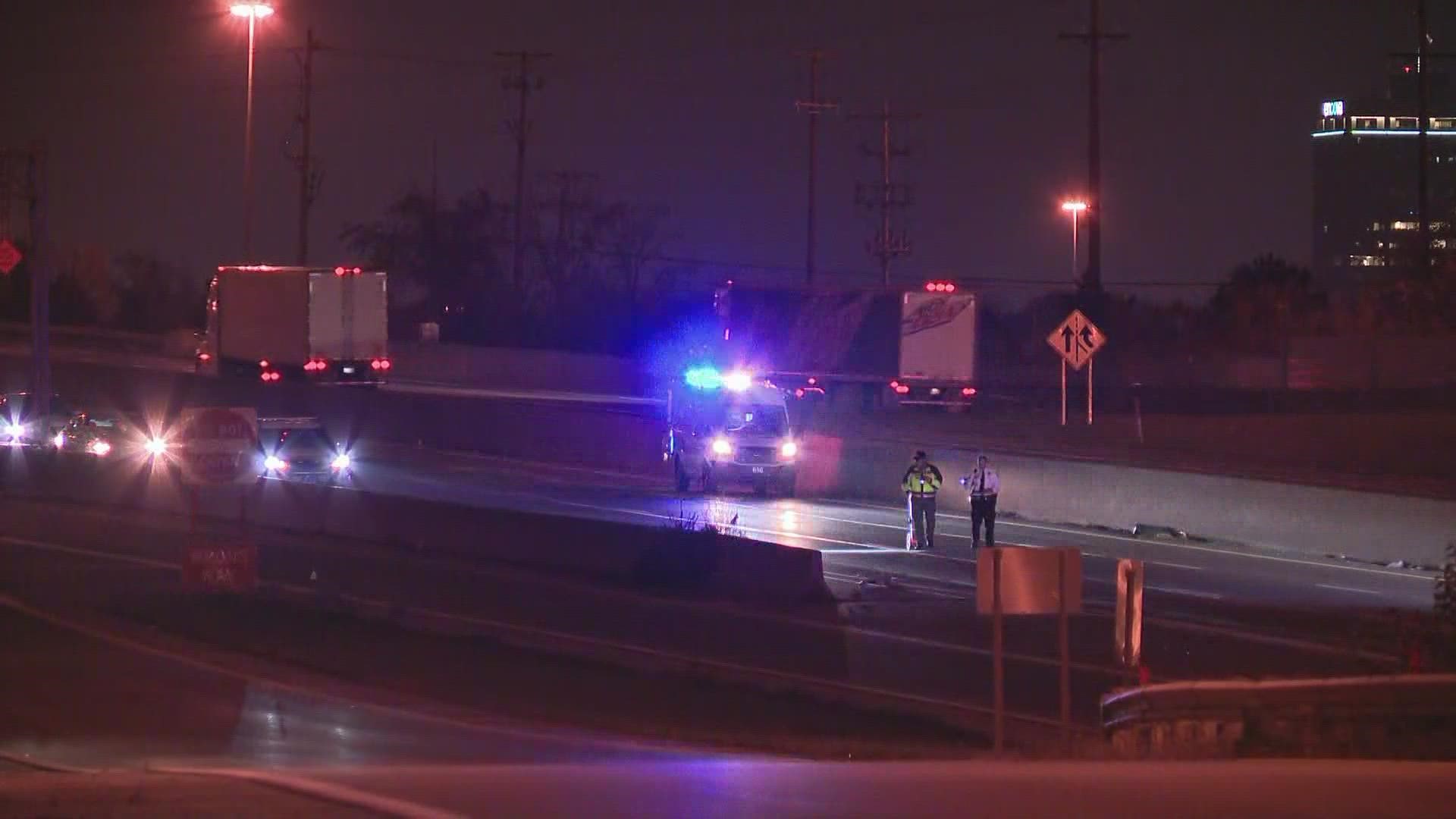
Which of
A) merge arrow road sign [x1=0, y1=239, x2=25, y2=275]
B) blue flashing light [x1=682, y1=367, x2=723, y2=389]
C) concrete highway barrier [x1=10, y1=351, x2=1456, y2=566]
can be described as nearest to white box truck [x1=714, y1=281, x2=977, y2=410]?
concrete highway barrier [x1=10, y1=351, x2=1456, y2=566]

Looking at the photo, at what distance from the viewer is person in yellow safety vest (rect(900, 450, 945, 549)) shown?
28.4m

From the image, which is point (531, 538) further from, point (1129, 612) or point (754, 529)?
point (1129, 612)

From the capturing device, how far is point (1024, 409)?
49938 millimetres

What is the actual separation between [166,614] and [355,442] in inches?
1002

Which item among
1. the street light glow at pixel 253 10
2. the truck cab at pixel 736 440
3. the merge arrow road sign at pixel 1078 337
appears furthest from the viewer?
the street light glow at pixel 253 10

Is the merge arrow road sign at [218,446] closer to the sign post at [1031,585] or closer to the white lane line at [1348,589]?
the sign post at [1031,585]

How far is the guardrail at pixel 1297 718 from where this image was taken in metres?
11.6

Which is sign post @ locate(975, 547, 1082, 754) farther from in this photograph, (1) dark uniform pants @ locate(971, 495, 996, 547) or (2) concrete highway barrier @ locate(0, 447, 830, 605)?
(1) dark uniform pants @ locate(971, 495, 996, 547)

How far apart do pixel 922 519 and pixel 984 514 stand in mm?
1037

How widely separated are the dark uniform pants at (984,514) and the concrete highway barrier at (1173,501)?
190 inches

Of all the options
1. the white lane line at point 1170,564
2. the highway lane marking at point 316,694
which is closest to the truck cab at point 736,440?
the white lane line at point 1170,564

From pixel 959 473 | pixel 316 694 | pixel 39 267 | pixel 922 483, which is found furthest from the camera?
pixel 39 267

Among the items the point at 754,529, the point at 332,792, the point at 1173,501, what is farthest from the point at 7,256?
the point at 332,792

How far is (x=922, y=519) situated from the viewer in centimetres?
2861
